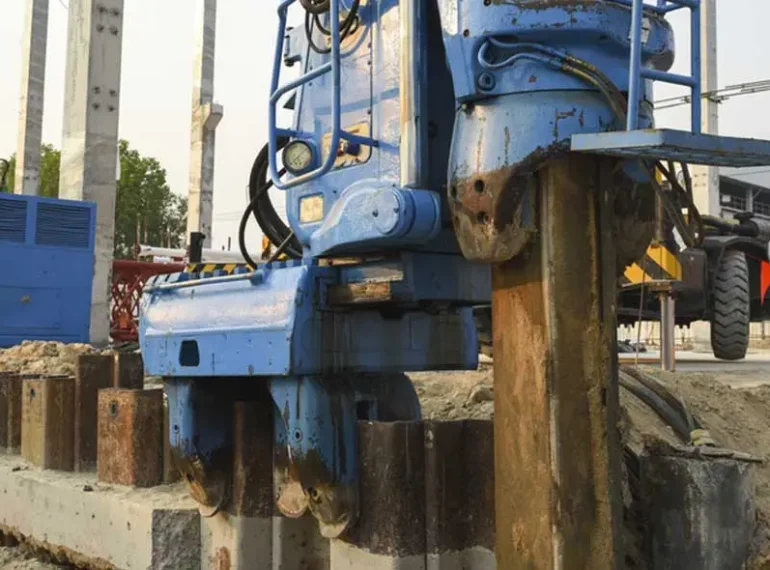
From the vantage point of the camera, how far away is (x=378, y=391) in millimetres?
4328

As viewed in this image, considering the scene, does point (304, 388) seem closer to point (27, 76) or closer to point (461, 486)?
point (461, 486)

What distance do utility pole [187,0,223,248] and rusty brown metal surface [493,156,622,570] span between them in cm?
1871

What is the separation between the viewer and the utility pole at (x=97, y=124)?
15453mm

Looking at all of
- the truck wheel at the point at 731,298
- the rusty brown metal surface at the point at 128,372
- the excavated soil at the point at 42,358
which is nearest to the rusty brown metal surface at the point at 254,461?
the rusty brown metal surface at the point at 128,372

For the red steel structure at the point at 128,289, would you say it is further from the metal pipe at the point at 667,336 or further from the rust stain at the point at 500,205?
the rust stain at the point at 500,205

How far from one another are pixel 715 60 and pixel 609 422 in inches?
1014

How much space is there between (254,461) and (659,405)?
2.56m

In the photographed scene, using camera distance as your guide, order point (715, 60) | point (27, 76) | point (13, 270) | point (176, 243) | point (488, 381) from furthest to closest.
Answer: point (176, 243), point (715, 60), point (27, 76), point (13, 270), point (488, 381)

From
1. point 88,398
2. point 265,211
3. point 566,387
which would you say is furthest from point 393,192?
point 88,398

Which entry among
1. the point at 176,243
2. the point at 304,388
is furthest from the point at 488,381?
the point at 176,243

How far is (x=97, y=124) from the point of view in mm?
15688

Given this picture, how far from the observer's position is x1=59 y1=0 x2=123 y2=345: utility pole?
15.5 m

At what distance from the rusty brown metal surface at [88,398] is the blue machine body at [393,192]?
158 cm

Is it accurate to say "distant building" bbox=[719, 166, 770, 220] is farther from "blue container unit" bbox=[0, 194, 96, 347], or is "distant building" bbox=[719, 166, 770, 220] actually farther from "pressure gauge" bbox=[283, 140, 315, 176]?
"pressure gauge" bbox=[283, 140, 315, 176]
